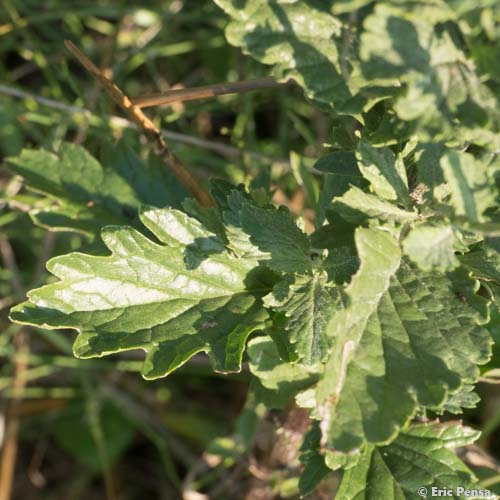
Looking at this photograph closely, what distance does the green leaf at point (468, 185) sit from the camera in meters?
1.29

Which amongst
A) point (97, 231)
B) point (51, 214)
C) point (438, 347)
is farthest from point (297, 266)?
point (51, 214)

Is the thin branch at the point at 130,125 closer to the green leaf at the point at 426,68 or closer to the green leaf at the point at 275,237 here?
the green leaf at the point at 275,237

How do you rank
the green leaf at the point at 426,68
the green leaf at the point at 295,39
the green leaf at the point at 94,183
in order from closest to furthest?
the green leaf at the point at 426,68
the green leaf at the point at 295,39
the green leaf at the point at 94,183

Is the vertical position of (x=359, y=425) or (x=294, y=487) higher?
(x=359, y=425)

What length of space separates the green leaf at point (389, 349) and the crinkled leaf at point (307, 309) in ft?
0.36

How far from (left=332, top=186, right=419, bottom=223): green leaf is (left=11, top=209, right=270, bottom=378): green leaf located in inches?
15.8

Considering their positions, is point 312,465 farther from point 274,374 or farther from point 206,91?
point 206,91

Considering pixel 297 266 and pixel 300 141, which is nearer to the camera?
pixel 297 266

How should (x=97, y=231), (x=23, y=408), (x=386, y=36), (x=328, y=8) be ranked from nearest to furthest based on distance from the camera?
1. (x=386, y=36)
2. (x=328, y=8)
3. (x=97, y=231)
4. (x=23, y=408)

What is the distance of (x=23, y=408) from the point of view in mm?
3287

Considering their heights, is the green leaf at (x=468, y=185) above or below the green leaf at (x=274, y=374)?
above

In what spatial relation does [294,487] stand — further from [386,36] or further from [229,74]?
[229,74]

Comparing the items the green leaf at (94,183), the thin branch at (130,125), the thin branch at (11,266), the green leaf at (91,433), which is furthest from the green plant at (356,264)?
the green leaf at (91,433)

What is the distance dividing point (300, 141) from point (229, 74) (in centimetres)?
45
